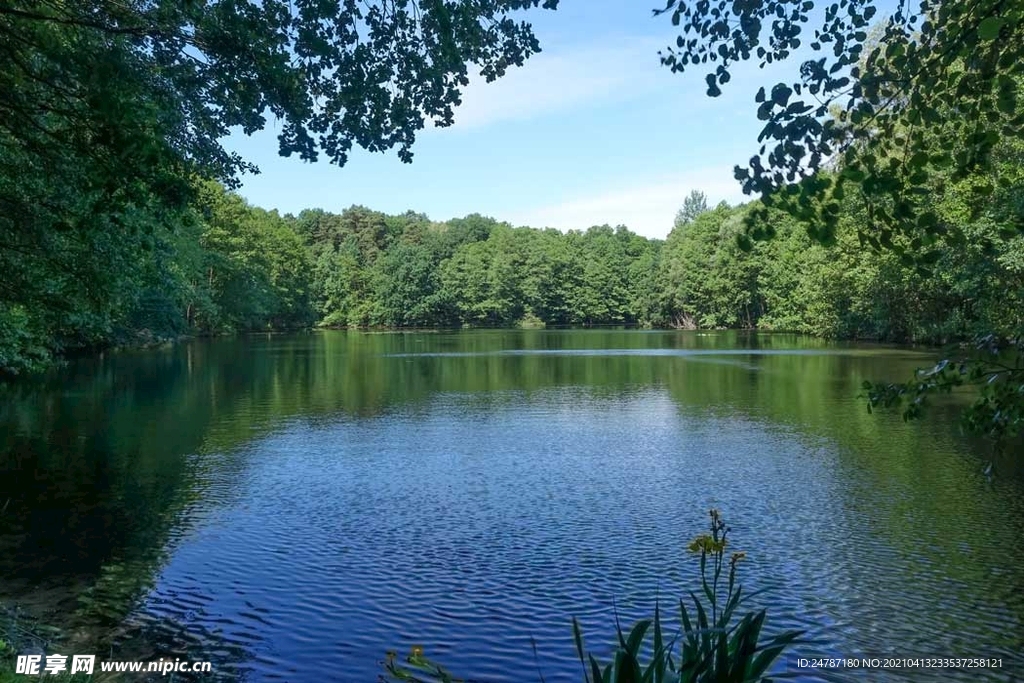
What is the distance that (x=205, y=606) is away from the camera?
11391 mm

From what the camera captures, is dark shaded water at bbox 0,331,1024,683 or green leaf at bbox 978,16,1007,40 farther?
dark shaded water at bbox 0,331,1024,683

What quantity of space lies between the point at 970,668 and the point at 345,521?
10328 millimetres

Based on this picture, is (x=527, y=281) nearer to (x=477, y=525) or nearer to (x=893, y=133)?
(x=477, y=525)

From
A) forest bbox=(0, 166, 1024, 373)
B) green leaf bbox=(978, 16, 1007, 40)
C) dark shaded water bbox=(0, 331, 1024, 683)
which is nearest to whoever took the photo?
green leaf bbox=(978, 16, 1007, 40)

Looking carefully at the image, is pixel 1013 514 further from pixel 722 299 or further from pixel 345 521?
pixel 722 299

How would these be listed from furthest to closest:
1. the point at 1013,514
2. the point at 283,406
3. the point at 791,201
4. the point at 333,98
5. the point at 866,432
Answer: the point at 283,406 → the point at 866,432 → the point at 1013,514 → the point at 333,98 → the point at 791,201

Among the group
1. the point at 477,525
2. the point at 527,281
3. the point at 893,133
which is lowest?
the point at 477,525

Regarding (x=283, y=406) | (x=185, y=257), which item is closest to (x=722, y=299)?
(x=185, y=257)

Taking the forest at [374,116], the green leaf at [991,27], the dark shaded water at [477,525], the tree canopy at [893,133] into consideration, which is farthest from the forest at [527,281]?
the green leaf at [991,27]

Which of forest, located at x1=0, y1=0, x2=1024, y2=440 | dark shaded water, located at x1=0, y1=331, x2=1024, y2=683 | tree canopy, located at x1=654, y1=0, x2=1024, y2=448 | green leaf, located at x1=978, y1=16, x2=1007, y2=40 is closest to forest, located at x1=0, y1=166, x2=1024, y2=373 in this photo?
dark shaded water, located at x1=0, y1=331, x2=1024, y2=683

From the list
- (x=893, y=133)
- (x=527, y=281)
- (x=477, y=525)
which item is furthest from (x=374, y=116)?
(x=527, y=281)

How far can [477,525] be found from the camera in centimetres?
1556

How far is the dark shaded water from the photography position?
34.6ft

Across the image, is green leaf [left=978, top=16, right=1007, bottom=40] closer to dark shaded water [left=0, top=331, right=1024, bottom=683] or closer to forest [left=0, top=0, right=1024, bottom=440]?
forest [left=0, top=0, right=1024, bottom=440]
